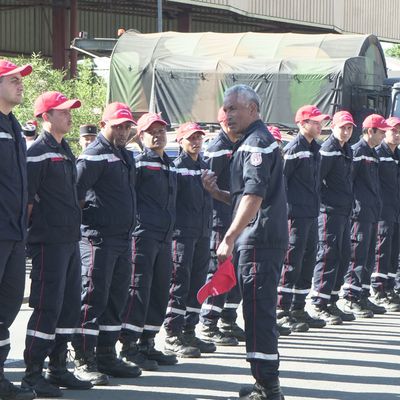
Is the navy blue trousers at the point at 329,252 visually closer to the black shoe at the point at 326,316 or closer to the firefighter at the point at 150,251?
the black shoe at the point at 326,316

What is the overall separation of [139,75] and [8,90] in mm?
15453

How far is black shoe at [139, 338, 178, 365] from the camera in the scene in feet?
32.4

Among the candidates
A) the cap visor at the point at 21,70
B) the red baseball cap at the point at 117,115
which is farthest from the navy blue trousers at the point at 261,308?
the cap visor at the point at 21,70

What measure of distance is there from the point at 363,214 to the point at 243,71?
9.29 meters

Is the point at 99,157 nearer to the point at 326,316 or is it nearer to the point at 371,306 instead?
the point at 326,316

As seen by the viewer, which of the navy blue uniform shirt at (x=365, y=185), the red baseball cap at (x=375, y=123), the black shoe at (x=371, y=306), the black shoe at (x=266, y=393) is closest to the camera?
the black shoe at (x=266, y=393)

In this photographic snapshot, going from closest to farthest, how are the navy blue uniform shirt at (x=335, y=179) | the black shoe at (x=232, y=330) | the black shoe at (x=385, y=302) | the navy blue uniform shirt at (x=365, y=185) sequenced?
the black shoe at (x=232, y=330) < the navy blue uniform shirt at (x=335, y=179) < the navy blue uniform shirt at (x=365, y=185) < the black shoe at (x=385, y=302)

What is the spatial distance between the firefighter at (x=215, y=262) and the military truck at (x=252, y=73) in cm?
912

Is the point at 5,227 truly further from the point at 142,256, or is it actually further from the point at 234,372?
the point at 234,372

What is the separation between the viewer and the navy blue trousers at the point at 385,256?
14.3 metres

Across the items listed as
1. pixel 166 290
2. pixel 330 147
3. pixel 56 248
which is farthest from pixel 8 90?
pixel 330 147

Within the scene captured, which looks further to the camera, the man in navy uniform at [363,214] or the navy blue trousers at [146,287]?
the man in navy uniform at [363,214]

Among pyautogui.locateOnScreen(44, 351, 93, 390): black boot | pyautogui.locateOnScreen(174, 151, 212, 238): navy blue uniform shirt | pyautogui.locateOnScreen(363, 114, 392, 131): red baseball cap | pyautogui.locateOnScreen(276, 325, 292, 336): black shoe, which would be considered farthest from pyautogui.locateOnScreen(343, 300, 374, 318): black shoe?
pyautogui.locateOnScreen(44, 351, 93, 390): black boot

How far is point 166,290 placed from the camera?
9.84 m
